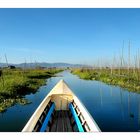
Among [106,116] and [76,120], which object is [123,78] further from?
[76,120]

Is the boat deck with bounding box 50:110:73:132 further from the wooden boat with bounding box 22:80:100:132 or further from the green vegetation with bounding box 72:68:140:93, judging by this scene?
the green vegetation with bounding box 72:68:140:93

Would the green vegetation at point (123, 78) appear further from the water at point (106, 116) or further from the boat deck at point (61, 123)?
the boat deck at point (61, 123)

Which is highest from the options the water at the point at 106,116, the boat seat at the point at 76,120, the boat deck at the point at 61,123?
the boat seat at the point at 76,120

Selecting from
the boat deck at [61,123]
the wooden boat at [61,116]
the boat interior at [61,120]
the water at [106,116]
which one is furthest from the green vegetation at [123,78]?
the boat deck at [61,123]

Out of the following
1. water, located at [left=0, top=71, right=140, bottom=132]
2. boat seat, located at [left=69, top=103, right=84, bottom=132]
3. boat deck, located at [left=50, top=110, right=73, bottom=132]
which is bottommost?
water, located at [left=0, top=71, right=140, bottom=132]

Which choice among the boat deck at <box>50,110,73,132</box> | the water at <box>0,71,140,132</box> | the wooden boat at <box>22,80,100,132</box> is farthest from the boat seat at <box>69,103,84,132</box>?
the water at <box>0,71,140,132</box>

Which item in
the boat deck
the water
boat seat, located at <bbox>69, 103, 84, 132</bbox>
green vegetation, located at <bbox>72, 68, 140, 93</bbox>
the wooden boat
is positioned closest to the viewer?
the wooden boat

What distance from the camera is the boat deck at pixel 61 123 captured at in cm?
539

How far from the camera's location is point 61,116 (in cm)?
634

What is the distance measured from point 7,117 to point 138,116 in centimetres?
407

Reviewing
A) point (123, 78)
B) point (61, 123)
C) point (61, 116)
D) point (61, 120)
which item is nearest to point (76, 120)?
point (61, 123)

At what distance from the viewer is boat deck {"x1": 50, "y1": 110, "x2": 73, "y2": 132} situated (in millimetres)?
5395

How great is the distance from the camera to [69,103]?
7.09 metres
